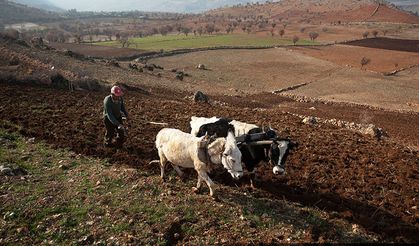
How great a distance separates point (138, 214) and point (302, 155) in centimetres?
652

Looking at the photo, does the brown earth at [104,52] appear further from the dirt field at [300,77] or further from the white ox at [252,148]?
the white ox at [252,148]

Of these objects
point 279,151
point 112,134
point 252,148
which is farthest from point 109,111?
point 279,151

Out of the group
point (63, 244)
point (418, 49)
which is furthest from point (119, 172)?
point (418, 49)

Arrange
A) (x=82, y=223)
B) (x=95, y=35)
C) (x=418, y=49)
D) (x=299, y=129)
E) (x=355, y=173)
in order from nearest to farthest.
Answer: (x=82, y=223), (x=355, y=173), (x=299, y=129), (x=418, y=49), (x=95, y=35)

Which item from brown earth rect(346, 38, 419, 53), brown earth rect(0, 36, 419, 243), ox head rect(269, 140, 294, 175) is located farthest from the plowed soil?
brown earth rect(346, 38, 419, 53)

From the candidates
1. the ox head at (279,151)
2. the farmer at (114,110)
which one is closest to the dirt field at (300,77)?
the farmer at (114,110)

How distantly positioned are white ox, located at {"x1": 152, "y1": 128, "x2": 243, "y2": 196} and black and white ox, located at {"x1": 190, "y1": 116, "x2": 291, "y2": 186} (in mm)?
810

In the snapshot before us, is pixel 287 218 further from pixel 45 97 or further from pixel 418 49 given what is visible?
pixel 418 49

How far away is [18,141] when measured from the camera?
12914 millimetres

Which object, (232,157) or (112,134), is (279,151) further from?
(112,134)

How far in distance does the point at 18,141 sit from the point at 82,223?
590 centimetres

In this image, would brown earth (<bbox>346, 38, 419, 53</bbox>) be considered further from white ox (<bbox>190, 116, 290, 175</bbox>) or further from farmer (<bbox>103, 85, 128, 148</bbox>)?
farmer (<bbox>103, 85, 128, 148</bbox>)

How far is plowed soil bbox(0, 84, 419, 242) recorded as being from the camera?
9664 mm

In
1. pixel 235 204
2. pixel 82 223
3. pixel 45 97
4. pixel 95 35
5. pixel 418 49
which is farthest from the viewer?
pixel 95 35
